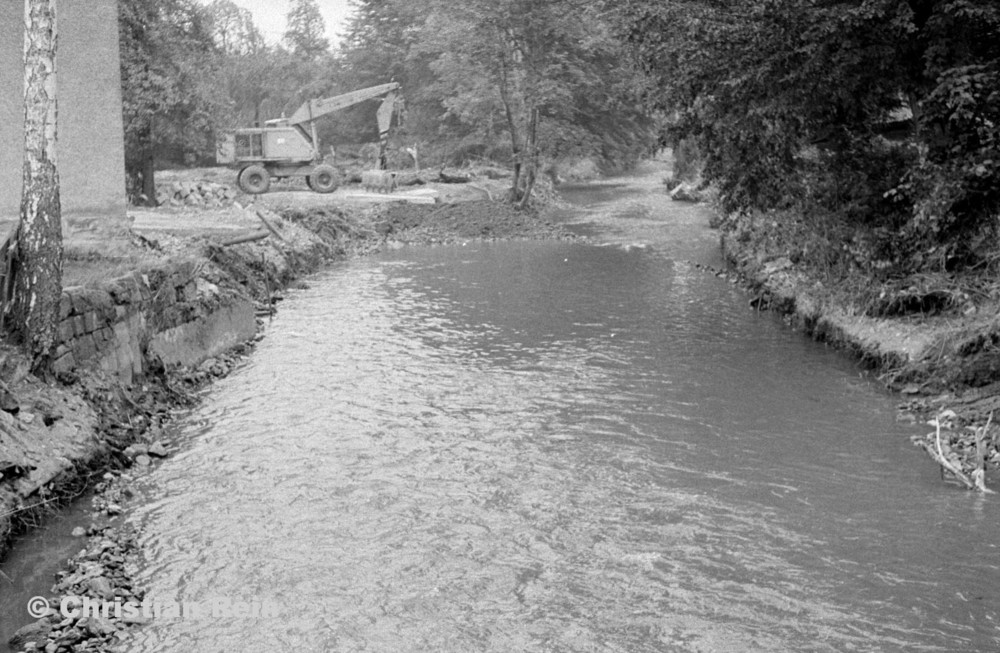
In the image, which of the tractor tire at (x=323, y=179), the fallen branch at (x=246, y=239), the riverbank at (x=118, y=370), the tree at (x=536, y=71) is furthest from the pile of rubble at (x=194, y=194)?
the tree at (x=536, y=71)

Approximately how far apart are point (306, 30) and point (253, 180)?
131 feet

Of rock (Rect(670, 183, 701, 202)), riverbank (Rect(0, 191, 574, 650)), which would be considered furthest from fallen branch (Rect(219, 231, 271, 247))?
rock (Rect(670, 183, 701, 202))

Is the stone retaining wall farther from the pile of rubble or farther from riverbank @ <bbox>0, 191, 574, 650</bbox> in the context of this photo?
the pile of rubble

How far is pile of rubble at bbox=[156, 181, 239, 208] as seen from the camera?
31198 millimetres

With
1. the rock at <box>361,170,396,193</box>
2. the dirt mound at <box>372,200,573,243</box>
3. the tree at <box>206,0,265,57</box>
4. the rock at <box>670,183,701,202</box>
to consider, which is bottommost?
the dirt mound at <box>372,200,573,243</box>

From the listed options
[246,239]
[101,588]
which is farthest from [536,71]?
[101,588]

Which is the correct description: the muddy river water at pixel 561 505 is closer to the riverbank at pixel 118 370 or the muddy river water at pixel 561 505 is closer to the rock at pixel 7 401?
the riverbank at pixel 118 370

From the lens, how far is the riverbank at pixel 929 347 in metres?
11.4

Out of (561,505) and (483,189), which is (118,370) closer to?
(561,505)

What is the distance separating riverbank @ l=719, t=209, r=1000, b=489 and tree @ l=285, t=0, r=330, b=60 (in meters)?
57.1

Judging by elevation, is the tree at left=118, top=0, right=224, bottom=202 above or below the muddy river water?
above

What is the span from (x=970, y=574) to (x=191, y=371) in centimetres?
1107

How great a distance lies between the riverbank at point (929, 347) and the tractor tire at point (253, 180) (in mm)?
21757

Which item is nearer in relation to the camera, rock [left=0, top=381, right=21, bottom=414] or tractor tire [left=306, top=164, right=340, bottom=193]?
rock [left=0, top=381, right=21, bottom=414]
